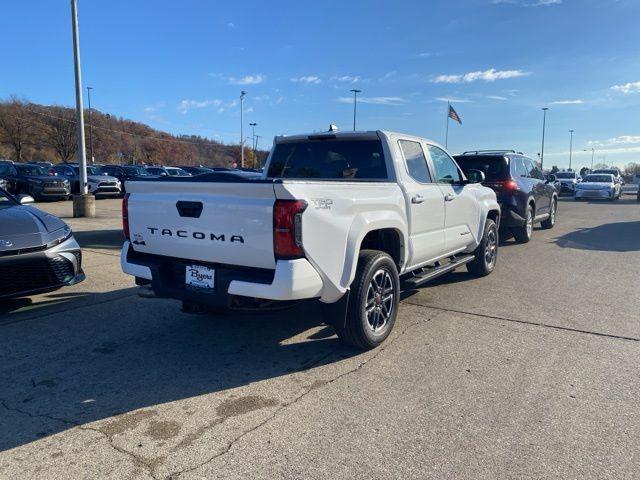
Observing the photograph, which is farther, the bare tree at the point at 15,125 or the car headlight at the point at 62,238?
the bare tree at the point at 15,125

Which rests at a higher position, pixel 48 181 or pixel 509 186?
pixel 509 186

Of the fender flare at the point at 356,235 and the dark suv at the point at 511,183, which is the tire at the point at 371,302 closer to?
the fender flare at the point at 356,235

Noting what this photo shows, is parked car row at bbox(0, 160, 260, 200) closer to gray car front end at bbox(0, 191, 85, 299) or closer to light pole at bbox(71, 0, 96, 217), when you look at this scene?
light pole at bbox(71, 0, 96, 217)

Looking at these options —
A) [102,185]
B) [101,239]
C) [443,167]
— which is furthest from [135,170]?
[443,167]

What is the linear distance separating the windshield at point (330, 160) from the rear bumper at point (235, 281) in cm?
189

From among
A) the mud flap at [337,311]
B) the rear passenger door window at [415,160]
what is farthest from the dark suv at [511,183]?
the mud flap at [337,311]

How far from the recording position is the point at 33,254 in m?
5.07

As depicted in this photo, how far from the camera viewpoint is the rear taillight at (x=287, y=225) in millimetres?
3426

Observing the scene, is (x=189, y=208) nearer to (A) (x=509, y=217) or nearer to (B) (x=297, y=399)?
(B) (x=297, y=399)

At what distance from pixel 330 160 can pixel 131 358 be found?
2.80m

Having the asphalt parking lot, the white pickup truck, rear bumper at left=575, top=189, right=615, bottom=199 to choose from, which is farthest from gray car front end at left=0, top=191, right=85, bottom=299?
rear bumper at left=575, top=189, right=615, bottom=199

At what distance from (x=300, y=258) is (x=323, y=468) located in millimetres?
1404

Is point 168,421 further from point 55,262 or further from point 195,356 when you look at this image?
point 55,262

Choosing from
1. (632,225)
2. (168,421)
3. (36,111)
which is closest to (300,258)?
(168,421)
